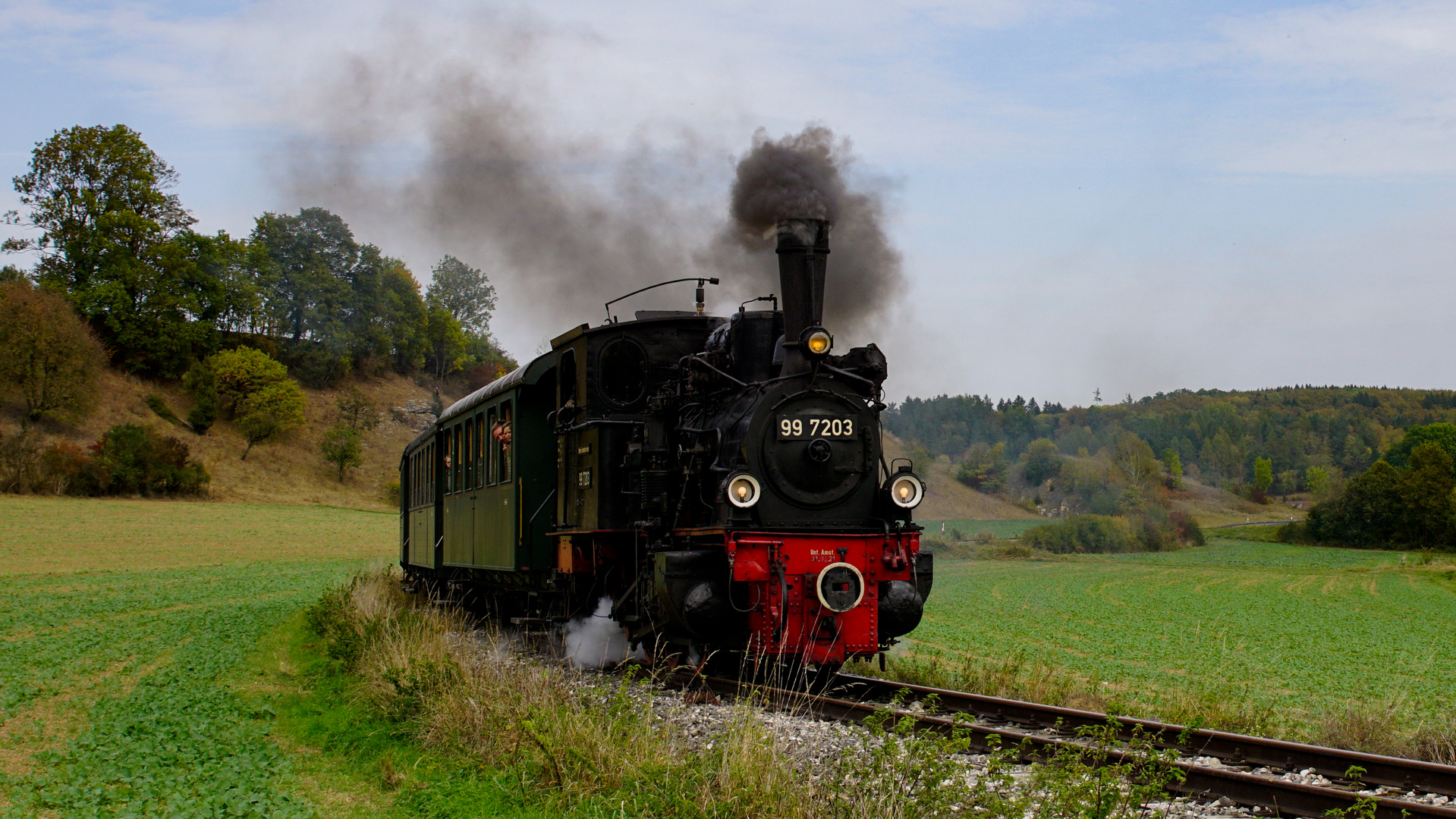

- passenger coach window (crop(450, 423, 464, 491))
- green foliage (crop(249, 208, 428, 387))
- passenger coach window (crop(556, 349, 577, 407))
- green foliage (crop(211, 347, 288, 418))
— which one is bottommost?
passenger coach window (crop(450, 423, 464, 491))

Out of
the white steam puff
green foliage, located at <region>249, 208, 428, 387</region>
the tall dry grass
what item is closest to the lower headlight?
the tall dry grass

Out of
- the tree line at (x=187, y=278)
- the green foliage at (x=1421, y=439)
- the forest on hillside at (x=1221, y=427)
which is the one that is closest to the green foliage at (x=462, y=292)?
the tree line at (x=187, y=278)

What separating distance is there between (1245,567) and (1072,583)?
17.0 meters

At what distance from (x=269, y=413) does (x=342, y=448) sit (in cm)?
464

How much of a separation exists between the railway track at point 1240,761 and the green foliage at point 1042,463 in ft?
162

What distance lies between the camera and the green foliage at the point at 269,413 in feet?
208

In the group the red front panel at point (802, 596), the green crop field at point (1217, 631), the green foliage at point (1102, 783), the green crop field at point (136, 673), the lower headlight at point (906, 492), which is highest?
the lower headlight at point (906, 492)

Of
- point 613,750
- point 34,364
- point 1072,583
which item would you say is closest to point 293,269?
point 34,364

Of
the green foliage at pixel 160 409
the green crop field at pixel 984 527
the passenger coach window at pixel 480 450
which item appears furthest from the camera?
the green foliage at pixel 160 409

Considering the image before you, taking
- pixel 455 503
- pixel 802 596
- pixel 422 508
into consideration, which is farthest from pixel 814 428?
pixel 422 508

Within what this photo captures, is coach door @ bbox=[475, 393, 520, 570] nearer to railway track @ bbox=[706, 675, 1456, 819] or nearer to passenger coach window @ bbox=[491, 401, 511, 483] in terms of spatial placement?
passenger coach window @ bbox=[491, 401, 511, 483]

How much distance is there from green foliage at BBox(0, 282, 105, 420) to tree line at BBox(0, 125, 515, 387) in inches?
270

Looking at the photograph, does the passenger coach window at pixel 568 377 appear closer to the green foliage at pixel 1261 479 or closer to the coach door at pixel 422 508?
the coach door at pixel 422 508

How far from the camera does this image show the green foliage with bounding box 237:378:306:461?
208 ft
